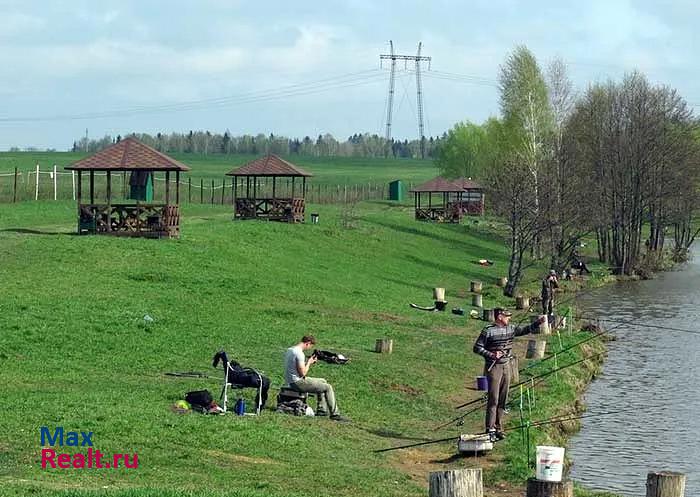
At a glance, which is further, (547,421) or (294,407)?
(547,421)

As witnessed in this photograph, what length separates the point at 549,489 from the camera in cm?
1420

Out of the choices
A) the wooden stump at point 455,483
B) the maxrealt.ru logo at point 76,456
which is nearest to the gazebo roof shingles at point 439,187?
the maxrealt.ru logo at point 76,456

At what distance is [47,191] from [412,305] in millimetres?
32280

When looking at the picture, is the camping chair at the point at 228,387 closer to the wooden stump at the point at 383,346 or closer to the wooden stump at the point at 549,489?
the wooden stump at the point at 549,489

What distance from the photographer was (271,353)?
26.5 metres

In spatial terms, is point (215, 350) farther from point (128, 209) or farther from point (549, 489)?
point (128, 209)

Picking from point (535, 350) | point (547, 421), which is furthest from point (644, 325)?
point (547, 421)

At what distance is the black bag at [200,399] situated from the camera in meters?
19.2

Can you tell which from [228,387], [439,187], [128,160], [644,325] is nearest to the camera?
[228,387]

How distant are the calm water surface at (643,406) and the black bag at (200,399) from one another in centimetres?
601

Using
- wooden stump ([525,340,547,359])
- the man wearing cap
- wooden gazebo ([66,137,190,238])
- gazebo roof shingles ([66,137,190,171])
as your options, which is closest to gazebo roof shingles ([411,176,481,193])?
gazebo roof shingles ([66,137,190,171])

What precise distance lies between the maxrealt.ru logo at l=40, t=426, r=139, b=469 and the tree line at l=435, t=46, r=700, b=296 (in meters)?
38.1

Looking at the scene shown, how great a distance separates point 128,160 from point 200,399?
26585 mm

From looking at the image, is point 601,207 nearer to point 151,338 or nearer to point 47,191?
point 47,191
